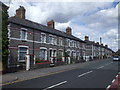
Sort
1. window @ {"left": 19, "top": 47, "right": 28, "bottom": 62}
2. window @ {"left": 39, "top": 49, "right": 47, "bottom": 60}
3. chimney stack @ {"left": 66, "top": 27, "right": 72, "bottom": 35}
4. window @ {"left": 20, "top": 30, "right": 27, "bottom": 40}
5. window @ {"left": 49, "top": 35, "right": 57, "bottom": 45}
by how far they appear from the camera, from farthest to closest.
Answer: chimney stack @ {"left": 66, "top": 27, "right": 72, "bottom": 35}
window @ {"left": 49, "top": 35, "right": 57, "bottom": 45}
window @ {"left": 39, "top": 49, "right": 47, "bottom": 60}
window @ {"left": 20, "top": 30, "right": 27, "bottom": 40}
window @ {"left": 19, "top": 47, "right": 28, "bottom": 62}

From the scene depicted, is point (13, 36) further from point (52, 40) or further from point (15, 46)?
point (52, 40)

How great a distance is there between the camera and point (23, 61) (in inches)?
779

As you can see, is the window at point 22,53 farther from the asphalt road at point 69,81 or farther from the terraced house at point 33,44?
the asphalt road at point 69,81

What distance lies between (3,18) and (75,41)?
2842cm

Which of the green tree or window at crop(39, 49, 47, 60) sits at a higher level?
the green tree

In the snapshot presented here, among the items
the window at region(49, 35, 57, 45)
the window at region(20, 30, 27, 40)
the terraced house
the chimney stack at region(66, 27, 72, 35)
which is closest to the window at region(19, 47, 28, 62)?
the terraced house

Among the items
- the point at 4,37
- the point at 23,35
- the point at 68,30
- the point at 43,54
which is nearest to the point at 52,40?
the point at 43,54

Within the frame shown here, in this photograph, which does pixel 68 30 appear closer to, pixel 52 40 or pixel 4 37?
pixel 52 40

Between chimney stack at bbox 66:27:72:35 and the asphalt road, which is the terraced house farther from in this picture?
the asphalt road

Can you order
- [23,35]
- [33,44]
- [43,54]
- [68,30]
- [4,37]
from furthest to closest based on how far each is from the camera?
[68,30] → [43,54] → [33,44] → [23,35] → [4,37]

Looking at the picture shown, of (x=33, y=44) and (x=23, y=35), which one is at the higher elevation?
(x=23, y=35)

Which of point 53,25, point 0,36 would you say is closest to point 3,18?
point 0,36

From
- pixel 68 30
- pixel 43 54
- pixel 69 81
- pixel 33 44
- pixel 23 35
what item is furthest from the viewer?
pixel 68 30

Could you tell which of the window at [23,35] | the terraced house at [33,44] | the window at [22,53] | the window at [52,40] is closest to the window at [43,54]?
the terraced house at [33,44]
